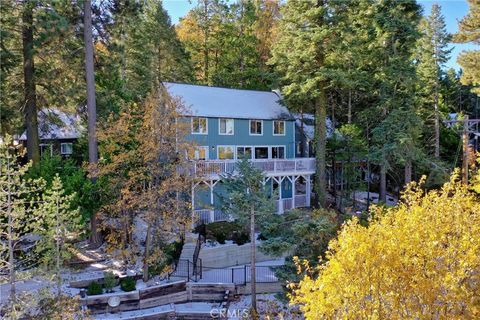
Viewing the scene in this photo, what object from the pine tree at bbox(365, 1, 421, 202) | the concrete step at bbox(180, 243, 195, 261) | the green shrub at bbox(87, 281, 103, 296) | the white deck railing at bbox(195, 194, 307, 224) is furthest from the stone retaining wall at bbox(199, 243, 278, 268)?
the pine tree at bbox(365, 1, 421, 202)

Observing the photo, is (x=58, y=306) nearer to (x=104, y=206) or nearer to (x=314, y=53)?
(x=104, y=206)

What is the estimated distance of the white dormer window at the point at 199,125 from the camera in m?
22.4

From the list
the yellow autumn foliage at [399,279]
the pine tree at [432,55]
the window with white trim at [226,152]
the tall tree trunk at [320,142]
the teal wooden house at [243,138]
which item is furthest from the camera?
the pine tree at [432,55]

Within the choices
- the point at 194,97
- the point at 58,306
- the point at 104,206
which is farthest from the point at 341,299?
the point at 194,97

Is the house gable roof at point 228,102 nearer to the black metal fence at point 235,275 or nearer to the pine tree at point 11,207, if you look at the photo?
the black metal fence at point 235,275

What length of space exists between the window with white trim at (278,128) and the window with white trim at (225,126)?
144 inches

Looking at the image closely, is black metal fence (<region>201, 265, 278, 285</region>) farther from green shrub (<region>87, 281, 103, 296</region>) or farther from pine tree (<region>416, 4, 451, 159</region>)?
pine tree (<region>416, 4, 451, 159</region>)

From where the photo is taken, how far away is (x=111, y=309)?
13.1m

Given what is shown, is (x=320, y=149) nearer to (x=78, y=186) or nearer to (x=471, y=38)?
(x=471, y=38)

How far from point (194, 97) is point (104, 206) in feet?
34.3

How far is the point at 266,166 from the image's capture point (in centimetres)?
2170

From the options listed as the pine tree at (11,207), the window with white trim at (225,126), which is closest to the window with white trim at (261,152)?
the window with white trim at (225,126)

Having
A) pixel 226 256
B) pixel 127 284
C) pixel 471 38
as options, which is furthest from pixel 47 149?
pixel 471 38

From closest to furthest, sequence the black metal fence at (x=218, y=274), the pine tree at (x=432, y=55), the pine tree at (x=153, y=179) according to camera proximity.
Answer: the pine tree at (x=153, y=179), the black metal fence at (x=218, y=274), the pine tree at (x=432, y=55)
